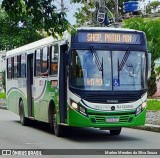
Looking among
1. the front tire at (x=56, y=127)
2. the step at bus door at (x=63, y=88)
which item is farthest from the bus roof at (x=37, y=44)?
the front tire at (x=56, y=127)

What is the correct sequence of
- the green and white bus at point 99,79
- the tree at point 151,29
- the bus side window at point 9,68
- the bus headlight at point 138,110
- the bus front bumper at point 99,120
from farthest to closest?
the tree at point 151,29 < the bus side window at point 9,68 < the bus headlight at point 138,110 < the green and white bus at point 99,79 < the bus front bumper at point 99,120

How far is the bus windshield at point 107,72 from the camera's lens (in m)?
15.0

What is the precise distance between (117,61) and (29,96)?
5.66 metres

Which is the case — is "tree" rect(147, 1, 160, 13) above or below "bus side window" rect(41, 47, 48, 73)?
above

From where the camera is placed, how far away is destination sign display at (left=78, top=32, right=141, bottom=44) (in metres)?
15.4

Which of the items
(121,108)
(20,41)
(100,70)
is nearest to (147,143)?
(121,108)

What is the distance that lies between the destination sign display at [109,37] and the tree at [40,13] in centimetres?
595

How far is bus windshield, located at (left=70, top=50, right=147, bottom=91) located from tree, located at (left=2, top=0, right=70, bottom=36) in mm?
5657

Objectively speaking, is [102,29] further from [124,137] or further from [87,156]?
[87,156]

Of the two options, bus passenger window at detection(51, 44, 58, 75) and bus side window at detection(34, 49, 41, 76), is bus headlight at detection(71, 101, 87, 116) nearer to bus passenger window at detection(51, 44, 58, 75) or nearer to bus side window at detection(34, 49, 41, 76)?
bus passenger window at detection(51, 44, 58, 75)

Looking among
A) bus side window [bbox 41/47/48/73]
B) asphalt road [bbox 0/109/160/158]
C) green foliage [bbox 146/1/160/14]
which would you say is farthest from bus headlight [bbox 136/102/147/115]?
green foliage [bbox 146/1/160/14]

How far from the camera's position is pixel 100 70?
15.1 meters

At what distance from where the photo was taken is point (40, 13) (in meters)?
9.02

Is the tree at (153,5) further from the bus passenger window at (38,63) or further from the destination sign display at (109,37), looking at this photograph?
the destination sign display at (109,37)
